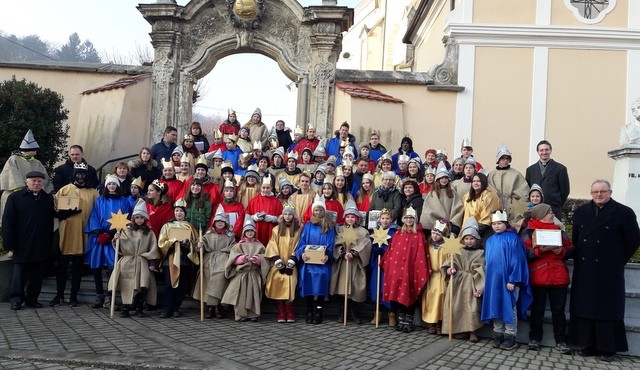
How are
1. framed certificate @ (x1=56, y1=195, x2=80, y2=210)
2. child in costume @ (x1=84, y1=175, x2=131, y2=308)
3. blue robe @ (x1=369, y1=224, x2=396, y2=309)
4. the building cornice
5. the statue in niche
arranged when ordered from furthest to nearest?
the building cornice, the statue in niche, framed certificate @ (x1=56, y1=195, x2=80, y2=210), child in costume @ (x1=84, y1=175, x2=131, y2=308), blue robe @ (x1=369, y1=224, x2=396, y2=309)

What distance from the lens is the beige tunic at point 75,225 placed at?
8.39 m

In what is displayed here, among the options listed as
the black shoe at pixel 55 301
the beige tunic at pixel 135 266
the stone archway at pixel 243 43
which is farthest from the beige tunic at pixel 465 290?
the stone archway at pixel 243 43

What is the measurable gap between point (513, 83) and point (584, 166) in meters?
2.71

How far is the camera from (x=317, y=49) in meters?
14.0

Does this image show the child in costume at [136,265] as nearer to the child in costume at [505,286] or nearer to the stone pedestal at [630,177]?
the child in costume at [505,286]

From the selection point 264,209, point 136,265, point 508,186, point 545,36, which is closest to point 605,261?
point 508,186

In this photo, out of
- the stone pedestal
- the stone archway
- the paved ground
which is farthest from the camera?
the stone archway

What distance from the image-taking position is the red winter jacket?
6.86 m

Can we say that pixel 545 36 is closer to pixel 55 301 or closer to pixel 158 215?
pixel 158 215

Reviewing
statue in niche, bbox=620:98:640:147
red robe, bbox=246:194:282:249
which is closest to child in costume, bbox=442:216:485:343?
red robe, bbox=246:194:282:249

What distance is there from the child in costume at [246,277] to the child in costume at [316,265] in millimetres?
544

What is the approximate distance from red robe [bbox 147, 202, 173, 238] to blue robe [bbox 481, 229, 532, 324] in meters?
4.66

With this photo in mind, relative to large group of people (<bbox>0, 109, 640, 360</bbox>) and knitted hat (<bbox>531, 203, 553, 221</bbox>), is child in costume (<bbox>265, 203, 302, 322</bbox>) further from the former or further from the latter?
knitted hat (<bbox>531, 203, 553, 221</bbox>)

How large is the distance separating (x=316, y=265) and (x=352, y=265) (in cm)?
51
